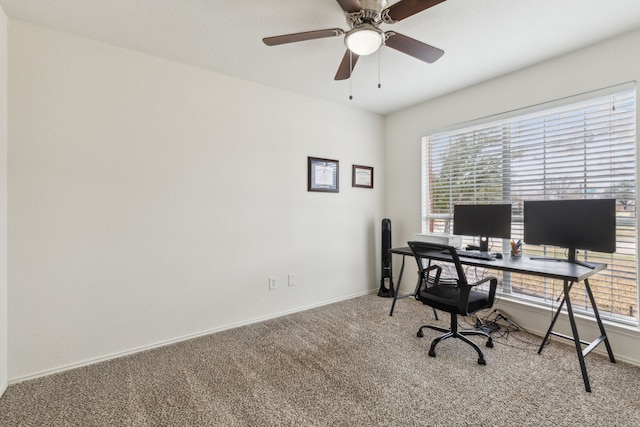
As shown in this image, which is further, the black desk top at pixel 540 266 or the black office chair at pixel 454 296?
the black office chair at pixel 454 296

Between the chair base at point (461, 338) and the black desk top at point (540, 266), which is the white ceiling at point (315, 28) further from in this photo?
the chair base at point (461, 338)

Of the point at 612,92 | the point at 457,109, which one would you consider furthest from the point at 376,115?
the point at 612,92

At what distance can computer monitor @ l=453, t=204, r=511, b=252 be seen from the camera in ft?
8.82

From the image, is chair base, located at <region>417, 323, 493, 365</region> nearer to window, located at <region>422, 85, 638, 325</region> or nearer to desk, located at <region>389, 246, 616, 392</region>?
desk, located at <region>389, 246, 616, 392</region>

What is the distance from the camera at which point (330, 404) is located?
1.72 meters

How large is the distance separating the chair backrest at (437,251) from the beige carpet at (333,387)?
0.64m

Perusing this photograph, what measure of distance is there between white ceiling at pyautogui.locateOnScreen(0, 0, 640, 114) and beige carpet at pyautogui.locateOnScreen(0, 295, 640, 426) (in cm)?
242

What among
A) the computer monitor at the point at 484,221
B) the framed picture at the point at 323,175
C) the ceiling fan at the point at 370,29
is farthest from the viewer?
the framed picture at the point at 323,175

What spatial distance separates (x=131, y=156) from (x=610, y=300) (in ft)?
13.1

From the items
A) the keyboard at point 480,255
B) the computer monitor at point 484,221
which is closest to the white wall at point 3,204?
the keyboard at point 480,255

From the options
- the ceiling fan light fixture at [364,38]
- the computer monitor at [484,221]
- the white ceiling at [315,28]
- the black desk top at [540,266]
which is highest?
the white ceiling at [315,28]

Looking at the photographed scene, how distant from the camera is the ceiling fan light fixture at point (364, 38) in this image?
5.48 feet

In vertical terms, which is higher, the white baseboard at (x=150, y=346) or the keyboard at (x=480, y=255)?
the keyboard at (x=480, y=255)

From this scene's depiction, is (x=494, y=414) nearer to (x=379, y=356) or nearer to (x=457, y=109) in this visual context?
(x=379, y=356)
